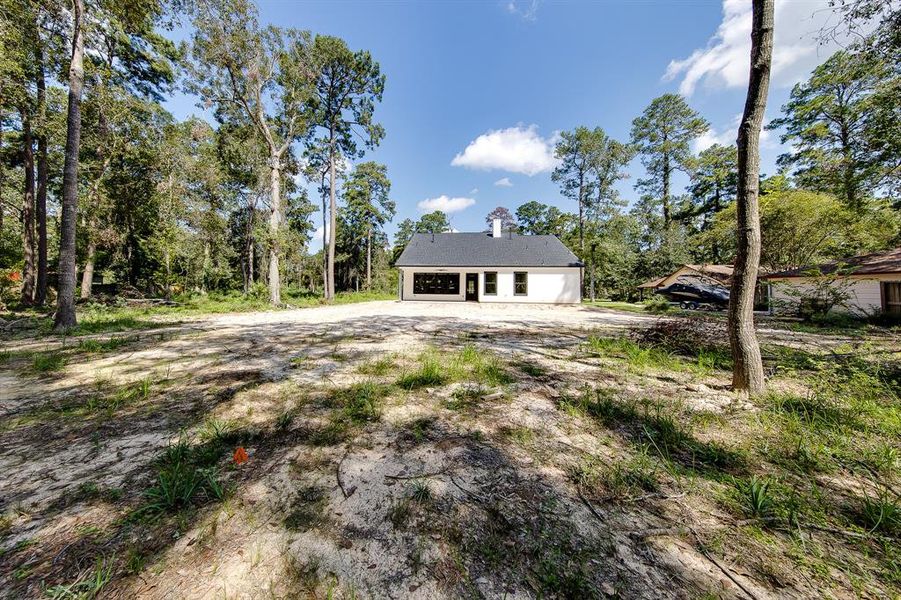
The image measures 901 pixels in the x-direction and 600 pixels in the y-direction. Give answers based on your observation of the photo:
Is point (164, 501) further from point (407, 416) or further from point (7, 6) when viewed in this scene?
point (7, 6)

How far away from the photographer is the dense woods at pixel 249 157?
766 cm

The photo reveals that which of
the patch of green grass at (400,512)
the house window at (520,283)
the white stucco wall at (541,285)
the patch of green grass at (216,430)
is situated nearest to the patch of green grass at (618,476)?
the patch of green grass at (400,512)

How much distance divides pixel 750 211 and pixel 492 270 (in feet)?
51.0

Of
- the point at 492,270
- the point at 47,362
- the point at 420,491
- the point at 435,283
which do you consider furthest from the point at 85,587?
the point at 435,283

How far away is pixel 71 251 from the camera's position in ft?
21.8

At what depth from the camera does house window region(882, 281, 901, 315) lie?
30.9 ft

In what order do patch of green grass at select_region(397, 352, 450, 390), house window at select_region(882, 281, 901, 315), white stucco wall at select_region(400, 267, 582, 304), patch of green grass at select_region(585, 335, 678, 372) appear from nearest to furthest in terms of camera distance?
patch of green grass at select_region(397, 352, 450, 390) → patch of green grass at select_region(585, 335, 678, 372) → house window at select_region(882, 281, 901, 315) → white stucco wall at select_region(400, 267, 582, 304)

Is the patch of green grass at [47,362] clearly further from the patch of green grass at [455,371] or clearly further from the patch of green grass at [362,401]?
the patch of green grass at [455,371]

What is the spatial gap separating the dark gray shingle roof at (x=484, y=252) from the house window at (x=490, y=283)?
0.57 metres

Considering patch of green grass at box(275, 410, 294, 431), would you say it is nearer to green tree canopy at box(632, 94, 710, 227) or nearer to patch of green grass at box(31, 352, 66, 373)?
patch of green grass at box(31, 352, 66, 373)

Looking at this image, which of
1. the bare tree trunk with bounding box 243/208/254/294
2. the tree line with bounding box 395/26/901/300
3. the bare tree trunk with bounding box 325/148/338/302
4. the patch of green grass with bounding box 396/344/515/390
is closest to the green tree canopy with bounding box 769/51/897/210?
the tree line with bounding box 395/26/901/300

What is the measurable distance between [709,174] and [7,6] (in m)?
34.6

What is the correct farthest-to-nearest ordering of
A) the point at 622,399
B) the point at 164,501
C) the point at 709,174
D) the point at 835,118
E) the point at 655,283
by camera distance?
the point at 709,174, the point at 655,283, the point at 835,118, the point at 622,399, the point at 164,501

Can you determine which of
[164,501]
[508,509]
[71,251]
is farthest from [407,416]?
[71,251]
